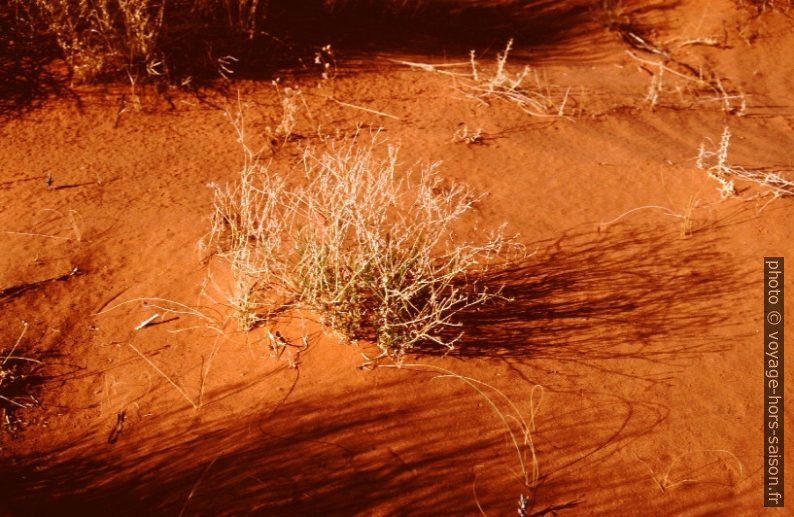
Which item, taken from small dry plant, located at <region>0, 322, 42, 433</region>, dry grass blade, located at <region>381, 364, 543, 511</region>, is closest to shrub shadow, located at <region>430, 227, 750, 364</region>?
dry grass blade, located at <region>381, 364, 543, 511</region>

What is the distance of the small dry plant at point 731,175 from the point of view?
3908 mm

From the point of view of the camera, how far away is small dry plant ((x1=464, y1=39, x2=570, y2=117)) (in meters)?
4.71

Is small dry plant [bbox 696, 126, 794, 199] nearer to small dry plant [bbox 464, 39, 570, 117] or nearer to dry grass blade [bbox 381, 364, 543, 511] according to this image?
small dry plant [bbox 464, 39, 570, 117]

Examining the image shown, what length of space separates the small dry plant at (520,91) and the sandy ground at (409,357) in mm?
151

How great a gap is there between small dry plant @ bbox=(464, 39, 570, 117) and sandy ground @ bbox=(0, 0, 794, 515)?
0.15 m

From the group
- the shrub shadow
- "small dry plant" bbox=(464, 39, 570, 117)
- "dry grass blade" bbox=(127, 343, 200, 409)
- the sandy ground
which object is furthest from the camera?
"small dry plant" bbox=(464, 39, 570, 117)

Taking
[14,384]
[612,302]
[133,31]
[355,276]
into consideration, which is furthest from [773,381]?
[133,31]

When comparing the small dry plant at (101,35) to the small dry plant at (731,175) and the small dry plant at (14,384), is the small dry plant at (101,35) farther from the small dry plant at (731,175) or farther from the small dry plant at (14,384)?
the small dry plant at (731,175)

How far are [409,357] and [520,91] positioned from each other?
2.73m

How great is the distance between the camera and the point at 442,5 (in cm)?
616

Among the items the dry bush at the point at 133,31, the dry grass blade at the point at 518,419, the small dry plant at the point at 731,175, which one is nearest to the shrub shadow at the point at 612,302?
the dry grass blade at the point at 518,419

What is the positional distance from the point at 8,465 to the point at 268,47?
3418 millimetres

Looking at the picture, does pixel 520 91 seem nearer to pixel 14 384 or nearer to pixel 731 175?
pixel 731 175

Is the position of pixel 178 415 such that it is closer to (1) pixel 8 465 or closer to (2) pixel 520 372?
(1) pixel 8 465
